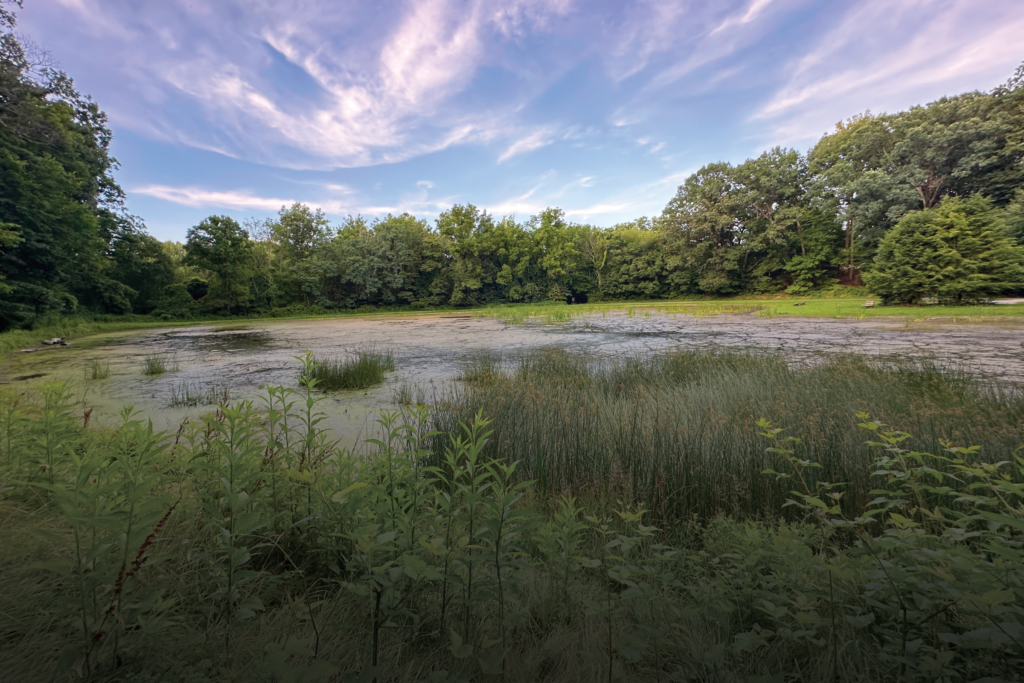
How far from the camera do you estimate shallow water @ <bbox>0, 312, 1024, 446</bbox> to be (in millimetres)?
4133

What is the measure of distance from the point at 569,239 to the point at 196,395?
3124 cm

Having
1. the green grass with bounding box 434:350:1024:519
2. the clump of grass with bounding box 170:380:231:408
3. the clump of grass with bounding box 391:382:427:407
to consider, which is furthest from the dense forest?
the green grass with bounding box 434:350:1024:519

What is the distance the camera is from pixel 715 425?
8.46ft

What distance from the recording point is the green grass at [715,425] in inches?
82.2

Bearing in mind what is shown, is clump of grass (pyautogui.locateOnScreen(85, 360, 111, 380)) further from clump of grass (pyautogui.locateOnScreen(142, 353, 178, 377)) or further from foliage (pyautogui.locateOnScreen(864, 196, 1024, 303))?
foliage (pyautogui.locateOnScreen(864, 196, 1024, 303))

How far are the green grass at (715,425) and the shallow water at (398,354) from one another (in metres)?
1.09

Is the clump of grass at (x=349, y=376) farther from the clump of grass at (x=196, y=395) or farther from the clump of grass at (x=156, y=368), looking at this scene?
the clump of grass at (x=156, y=368)

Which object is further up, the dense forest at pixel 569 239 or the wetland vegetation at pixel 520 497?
the dense forest at pixel 569 239

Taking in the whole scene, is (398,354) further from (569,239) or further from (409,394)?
(569,239)

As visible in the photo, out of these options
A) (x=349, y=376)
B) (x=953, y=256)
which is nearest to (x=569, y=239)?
(x=953, y=256)

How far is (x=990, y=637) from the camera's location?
2.34 feet

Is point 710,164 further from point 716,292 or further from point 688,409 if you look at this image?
point 688,409

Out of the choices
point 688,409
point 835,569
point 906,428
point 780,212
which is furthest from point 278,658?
point 780,212

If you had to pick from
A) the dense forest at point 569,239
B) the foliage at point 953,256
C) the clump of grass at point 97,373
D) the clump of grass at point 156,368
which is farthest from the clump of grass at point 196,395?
the foliage at point 953,256
